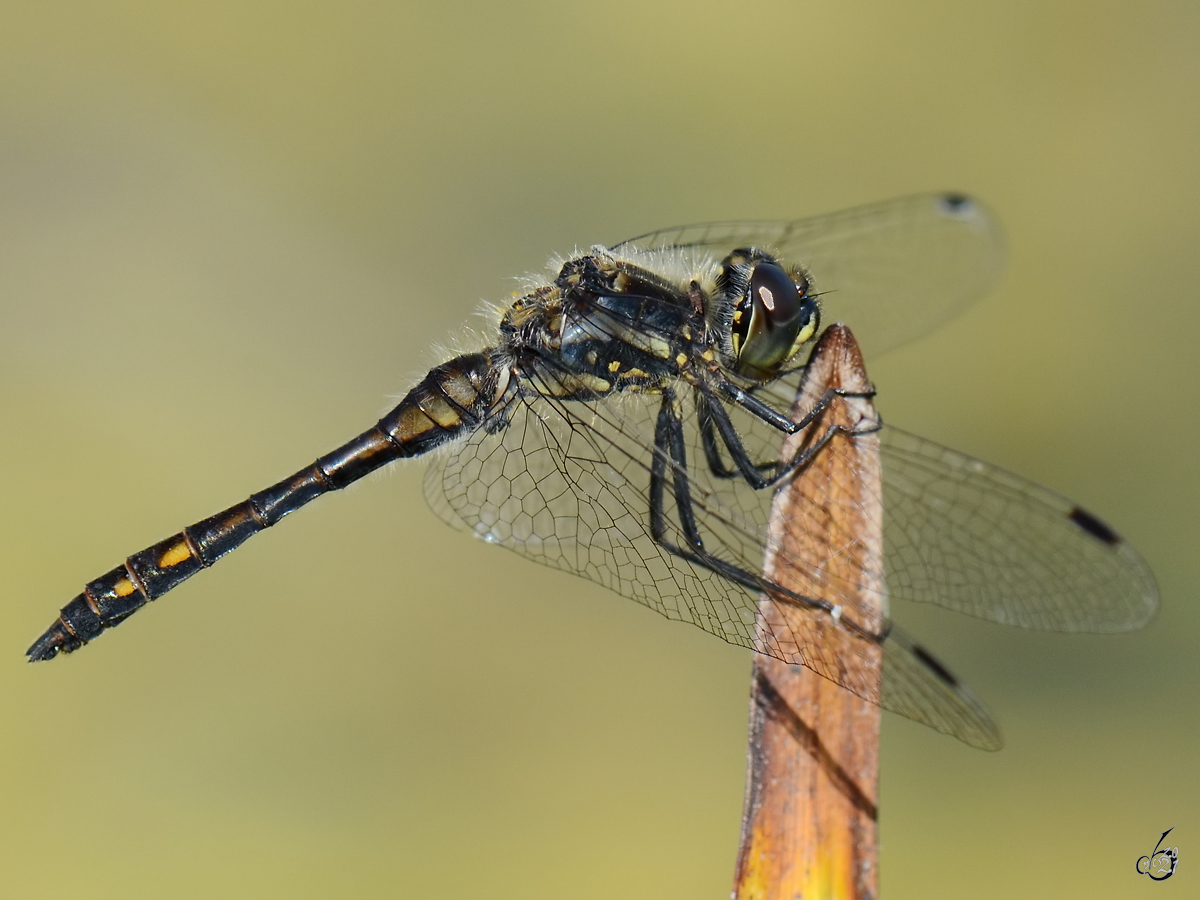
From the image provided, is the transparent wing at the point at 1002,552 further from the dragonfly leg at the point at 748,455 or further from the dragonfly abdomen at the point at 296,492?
the dragonfly abdomen at the point at 296,492

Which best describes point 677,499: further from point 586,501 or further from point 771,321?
point 771,321

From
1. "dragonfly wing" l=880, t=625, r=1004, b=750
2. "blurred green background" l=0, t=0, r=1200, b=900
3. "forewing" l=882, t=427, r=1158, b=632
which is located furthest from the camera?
"blurred green background" l=0, t=0, r=1200, b=900

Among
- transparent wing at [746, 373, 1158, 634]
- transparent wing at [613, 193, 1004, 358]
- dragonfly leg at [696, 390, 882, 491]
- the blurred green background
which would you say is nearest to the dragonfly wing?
transparent wing at [746, 373, 1158, 634]

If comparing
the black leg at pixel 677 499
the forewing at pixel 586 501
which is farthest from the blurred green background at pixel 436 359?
the black leg at pixel 677 499

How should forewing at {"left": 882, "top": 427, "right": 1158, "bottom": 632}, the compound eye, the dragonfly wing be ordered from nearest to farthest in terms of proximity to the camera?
the dragonfly wing → forewing at {"left": 882, "top": 427, "right": 1158, "bottom": 632} → the compound eye

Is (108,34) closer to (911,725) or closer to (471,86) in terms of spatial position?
(471,86)

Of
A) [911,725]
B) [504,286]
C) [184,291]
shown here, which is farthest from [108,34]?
[911,725]

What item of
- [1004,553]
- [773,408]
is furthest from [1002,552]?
[773,408]

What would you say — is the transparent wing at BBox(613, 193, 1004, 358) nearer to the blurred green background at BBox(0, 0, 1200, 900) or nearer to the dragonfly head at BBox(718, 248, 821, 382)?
the dragonfly head at BBox(718, 248, 821, 382)
